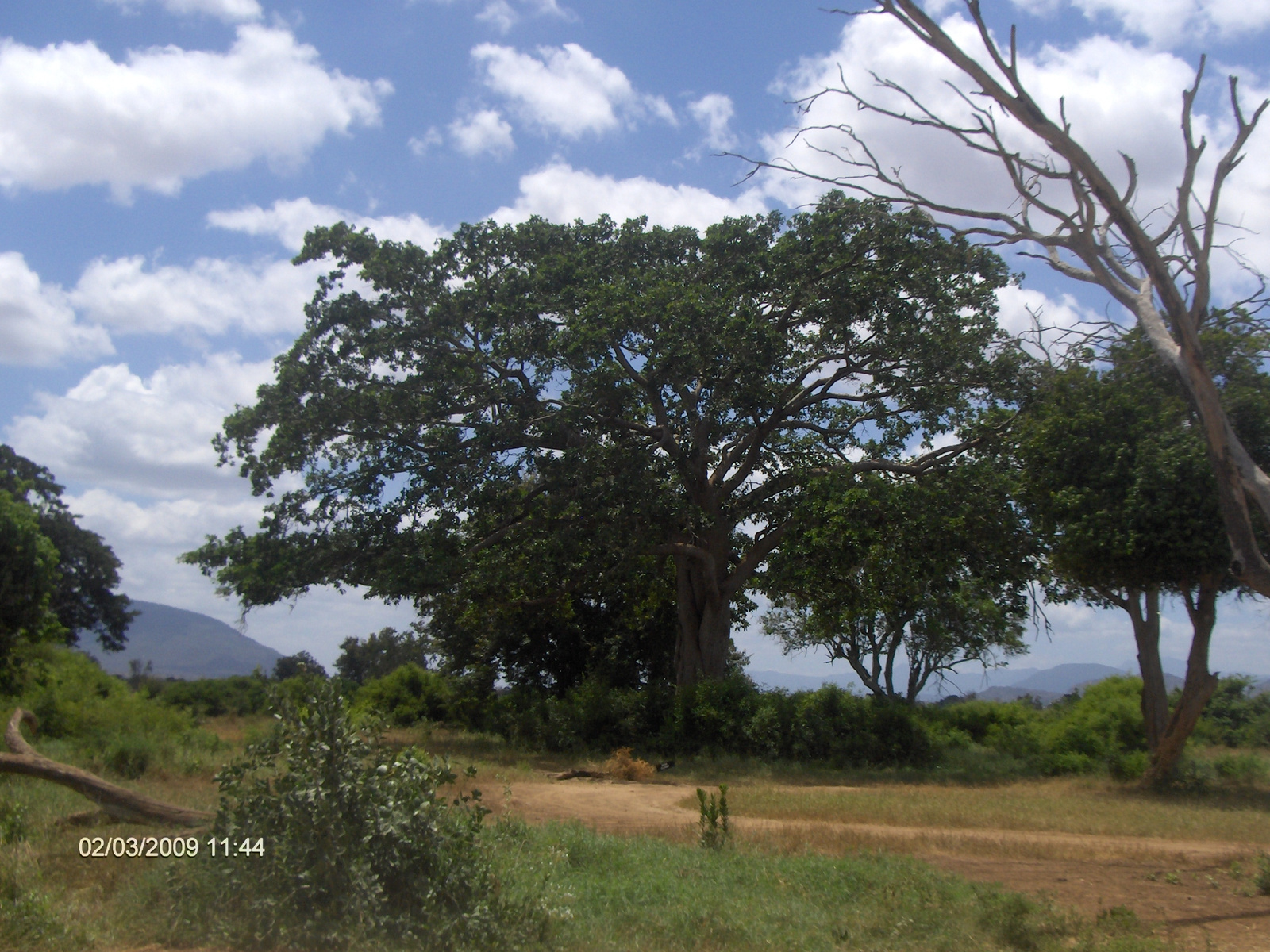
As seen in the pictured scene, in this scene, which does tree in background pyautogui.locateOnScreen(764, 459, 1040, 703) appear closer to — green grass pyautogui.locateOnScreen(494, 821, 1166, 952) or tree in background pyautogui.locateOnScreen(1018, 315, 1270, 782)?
tree in background pyautogui.locateOnScreen(1018, 315, 1270, 782)

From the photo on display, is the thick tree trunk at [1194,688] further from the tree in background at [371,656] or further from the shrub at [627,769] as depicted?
the tree in background at [371,656]

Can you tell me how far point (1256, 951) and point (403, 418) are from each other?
629 inches

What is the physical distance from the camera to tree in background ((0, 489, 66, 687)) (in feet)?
40.9

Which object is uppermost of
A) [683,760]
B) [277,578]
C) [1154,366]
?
[1154,366]

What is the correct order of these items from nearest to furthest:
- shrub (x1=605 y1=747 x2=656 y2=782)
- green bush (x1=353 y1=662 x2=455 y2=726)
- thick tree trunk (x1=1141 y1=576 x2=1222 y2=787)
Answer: thick tree trunk (x1=1141 y1=576 x2=1222 y2=787) < shrub (x1=605 y1=747 x2=656 y2=782) < green bush (x1=353 y1=662 x2=455 y2=726)

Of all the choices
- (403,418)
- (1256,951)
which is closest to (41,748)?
(403,418)

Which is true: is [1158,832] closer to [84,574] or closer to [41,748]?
[41,748]

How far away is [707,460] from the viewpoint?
2152 cm

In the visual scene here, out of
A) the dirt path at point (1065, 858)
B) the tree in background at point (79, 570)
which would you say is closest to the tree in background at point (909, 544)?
the dirt path at point (1065, 858)

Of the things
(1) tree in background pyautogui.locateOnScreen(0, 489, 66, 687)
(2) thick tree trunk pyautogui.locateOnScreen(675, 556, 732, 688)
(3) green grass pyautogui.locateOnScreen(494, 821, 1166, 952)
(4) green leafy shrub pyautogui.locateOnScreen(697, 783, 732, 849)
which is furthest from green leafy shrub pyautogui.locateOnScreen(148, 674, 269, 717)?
(3) green grass pyautogui.locateOnScreen(494, 821, 1166, 952)

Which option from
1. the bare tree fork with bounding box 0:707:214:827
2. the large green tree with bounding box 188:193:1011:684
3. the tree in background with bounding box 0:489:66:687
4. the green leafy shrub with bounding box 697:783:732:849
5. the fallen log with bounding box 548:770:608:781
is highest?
the large green tree with bounding box 188:193:1011:684

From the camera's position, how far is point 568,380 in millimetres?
18781

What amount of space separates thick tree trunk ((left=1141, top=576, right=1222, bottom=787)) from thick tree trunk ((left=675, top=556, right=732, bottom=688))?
9346mm
